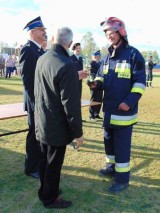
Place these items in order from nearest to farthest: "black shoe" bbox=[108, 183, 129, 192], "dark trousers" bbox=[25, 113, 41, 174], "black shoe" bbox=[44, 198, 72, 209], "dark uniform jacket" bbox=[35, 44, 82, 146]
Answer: "dark uniform jacket" bbox=[35, 44, 82, 146] < "black shoe" bbox=[44, 198, 72, 209] < "black shoe" bbox=[108, 183, 129, 192] < "dark trousers" bbox=[25, 113, 41, 174]

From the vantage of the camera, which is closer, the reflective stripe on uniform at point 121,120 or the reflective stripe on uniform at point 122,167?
the reflective stripe on uniform at point 121,120

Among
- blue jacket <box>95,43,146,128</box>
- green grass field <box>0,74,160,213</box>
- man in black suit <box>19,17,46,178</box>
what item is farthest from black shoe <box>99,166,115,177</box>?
man in black suit <box>19,17,46,178</box>

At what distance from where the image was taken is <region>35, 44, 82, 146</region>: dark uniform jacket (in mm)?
2779

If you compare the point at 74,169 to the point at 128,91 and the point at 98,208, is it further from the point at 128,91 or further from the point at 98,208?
the point at 128,91

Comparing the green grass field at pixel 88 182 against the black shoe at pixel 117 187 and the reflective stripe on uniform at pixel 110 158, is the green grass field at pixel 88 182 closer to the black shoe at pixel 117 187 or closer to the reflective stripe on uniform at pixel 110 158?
the black shoe at pixel 117 187

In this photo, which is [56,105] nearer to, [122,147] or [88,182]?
[122,147]

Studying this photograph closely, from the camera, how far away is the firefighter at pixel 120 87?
11.7ft

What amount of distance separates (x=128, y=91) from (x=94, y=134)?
298 cm

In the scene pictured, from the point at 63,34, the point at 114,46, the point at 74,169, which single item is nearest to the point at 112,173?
the point at 74,169

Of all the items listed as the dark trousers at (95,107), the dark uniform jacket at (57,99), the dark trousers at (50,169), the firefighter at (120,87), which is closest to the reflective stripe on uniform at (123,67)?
the firefighter at (120,87)

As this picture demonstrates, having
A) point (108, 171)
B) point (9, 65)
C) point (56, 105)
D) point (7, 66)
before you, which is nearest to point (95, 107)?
point (108, 171)

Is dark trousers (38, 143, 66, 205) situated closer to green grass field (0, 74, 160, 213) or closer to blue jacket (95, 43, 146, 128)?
green grass field (0, 74, 160, 213)

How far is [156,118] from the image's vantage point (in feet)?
28.3

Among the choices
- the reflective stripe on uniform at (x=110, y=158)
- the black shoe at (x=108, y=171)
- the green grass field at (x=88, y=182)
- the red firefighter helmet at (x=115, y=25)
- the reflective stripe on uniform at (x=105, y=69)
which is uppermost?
the red firefighter helmet at (x=115, y=25)
